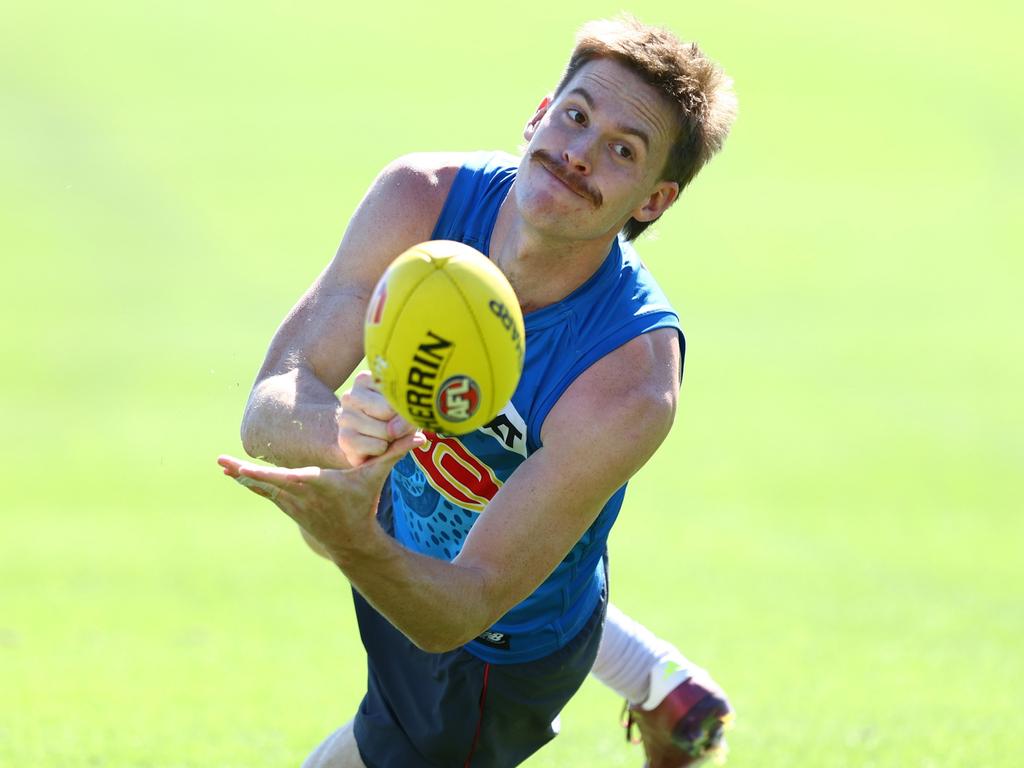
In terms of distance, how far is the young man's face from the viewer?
4.17 meters

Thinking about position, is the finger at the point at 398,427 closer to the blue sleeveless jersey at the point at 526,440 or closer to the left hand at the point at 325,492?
the left hand at the point at 325,492

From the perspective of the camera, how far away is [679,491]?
13227 mm

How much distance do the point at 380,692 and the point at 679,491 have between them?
8.48m

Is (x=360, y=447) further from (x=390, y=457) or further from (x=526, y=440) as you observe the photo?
(x=526, y=440)

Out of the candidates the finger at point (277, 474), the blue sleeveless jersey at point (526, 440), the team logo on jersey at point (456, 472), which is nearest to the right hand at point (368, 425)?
the finger at point (277, 474)

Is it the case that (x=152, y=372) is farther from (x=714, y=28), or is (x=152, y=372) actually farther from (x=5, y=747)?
(x=714, y=28)

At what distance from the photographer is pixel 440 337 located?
132 inches

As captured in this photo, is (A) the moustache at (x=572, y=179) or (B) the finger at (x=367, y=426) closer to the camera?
(B) the finger at (x=367, y=426)

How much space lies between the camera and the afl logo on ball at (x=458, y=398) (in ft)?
11.0

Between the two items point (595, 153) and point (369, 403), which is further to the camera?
point (595, 153)

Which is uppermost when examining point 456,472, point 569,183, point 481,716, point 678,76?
point 678,76

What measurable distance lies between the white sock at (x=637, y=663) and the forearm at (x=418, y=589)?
1914mm

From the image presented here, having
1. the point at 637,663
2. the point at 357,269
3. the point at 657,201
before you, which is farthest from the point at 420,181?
the point at 637,663

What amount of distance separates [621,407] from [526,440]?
40 cm
